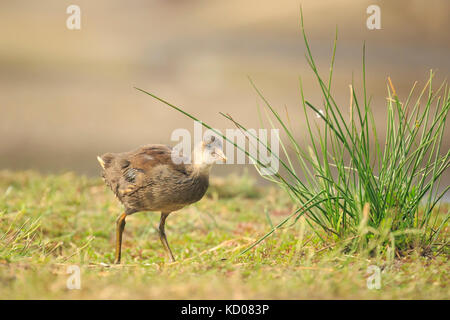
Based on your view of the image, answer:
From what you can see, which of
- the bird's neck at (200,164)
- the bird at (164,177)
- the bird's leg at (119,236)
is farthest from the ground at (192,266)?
the bird's neck at (200,164)

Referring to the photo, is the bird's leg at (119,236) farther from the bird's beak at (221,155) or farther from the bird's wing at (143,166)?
the bird's beak at (221,155)

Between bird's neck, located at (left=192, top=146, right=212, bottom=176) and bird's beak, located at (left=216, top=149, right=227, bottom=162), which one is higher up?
bird's beak, located at (left=216, top=149, right=227, bottom=162)

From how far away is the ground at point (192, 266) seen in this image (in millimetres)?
2227

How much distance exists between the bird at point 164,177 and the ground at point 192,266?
389 mm

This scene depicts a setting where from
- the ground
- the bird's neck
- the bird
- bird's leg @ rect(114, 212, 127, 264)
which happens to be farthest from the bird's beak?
bird's leg @ rect(114, 212, 127, 264)

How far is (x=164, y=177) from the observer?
11.5ft

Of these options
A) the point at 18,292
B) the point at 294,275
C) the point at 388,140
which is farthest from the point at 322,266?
the point at 18,292

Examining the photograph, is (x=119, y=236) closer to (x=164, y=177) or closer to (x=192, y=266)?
(x=164, y=177)

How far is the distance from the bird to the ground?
0.39 m

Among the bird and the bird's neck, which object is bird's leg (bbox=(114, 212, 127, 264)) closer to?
the bird

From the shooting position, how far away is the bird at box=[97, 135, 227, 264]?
3502mm

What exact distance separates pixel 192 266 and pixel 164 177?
2.81 ft

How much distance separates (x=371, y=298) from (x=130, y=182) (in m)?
1.94
